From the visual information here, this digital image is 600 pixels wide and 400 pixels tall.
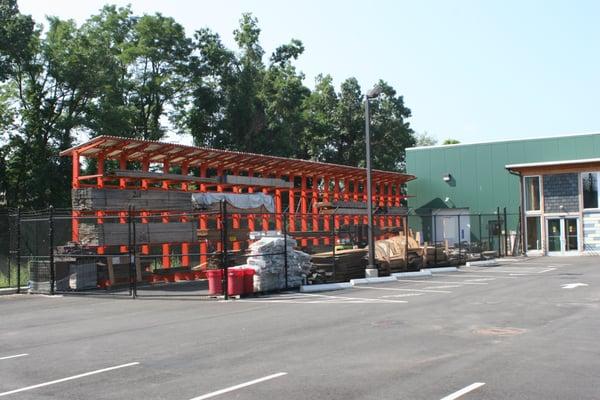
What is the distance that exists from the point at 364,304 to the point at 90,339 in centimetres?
721

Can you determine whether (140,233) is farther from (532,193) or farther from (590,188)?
(590,188)

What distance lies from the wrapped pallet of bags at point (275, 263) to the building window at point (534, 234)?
25453 millimetres

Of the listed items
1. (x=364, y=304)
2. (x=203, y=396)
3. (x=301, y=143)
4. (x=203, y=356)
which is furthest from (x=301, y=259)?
(x=301, y=143)

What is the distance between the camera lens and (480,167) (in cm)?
4475

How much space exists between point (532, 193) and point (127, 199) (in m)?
29.1

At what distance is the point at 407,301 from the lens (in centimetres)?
1639

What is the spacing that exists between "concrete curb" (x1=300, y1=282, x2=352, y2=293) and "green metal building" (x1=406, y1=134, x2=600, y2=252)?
71.1ft

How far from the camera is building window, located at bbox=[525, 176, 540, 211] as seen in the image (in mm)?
41463

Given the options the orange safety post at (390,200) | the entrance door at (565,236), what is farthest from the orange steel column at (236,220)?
the entrance door at (565,236)

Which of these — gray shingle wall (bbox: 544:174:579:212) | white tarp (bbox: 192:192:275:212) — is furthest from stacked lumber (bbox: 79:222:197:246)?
gray shingle wall (bbox: 544:174:579:212)

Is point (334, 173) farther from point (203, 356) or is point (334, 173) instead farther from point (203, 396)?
point (203, 396)

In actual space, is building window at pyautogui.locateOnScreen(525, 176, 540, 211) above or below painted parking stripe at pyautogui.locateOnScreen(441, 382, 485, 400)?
above

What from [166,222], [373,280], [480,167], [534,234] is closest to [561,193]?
[534,234]

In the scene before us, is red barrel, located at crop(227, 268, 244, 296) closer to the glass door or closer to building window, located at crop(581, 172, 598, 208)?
the glass door
